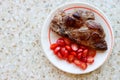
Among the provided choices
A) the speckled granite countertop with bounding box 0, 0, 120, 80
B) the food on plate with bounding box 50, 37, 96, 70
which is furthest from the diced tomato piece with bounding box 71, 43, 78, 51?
the speckled granite countertop with bounding box 0, 0, 120, 80

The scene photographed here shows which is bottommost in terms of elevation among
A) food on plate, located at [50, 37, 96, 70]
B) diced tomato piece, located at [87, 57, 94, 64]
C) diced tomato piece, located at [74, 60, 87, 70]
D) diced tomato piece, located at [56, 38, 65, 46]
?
diced tomato piece, located at [74, 60, 87, 70]

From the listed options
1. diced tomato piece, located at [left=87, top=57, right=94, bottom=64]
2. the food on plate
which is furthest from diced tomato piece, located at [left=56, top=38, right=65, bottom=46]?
diced tomato piece, located at [left=87, top=57, right=94, bottom=64]

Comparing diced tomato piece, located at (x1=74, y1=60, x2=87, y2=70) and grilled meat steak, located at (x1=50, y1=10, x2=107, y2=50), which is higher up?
grilled meat steak, located at (x1=50, y1=10, x2=107, y2=50)

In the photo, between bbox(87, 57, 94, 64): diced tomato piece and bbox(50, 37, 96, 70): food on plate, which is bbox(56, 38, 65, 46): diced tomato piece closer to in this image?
bbox(50, 37, 96, 70): food on plate

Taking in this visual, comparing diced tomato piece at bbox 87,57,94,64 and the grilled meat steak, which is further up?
the grilled meat steak

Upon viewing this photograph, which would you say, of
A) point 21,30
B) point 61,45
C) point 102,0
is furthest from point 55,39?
point 102,0

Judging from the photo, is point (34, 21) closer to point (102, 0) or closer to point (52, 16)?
point (52, 16)
